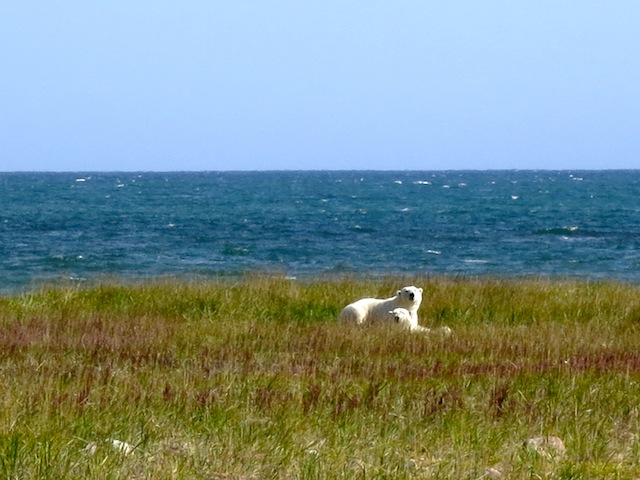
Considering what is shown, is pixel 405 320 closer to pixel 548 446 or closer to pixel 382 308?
pixel 382 308

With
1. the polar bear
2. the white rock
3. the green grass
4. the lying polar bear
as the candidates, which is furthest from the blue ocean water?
the white rock

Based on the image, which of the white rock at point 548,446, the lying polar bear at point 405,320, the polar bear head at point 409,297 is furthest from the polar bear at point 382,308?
the white rock at point 548,446

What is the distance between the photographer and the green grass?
21.5ft

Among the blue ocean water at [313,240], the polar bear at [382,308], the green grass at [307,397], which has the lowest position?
the blue ocean water at [313,240]

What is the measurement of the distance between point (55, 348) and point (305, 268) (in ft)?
83.9

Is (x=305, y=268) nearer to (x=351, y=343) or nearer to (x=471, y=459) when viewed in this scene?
(x=351, y=343)

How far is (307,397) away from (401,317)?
5928 mm

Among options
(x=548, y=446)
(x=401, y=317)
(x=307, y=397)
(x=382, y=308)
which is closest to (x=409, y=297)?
(x=382, y=308)

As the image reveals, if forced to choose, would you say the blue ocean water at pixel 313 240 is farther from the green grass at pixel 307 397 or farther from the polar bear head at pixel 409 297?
the green grass at pixel 307 397

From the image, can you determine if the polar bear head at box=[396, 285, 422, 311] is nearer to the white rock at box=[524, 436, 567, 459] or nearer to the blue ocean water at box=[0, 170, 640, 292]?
the white rock at box=[524, 436, 567, 459]

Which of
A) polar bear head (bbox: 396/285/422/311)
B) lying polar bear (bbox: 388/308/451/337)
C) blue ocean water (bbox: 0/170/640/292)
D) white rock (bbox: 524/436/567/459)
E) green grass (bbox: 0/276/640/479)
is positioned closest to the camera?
green grass (bbox: 0/276/640/479)

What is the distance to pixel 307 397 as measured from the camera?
8805 mm

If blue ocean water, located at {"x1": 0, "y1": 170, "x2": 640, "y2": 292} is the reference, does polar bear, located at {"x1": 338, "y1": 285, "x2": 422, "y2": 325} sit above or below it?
above

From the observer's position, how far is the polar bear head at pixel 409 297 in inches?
604
